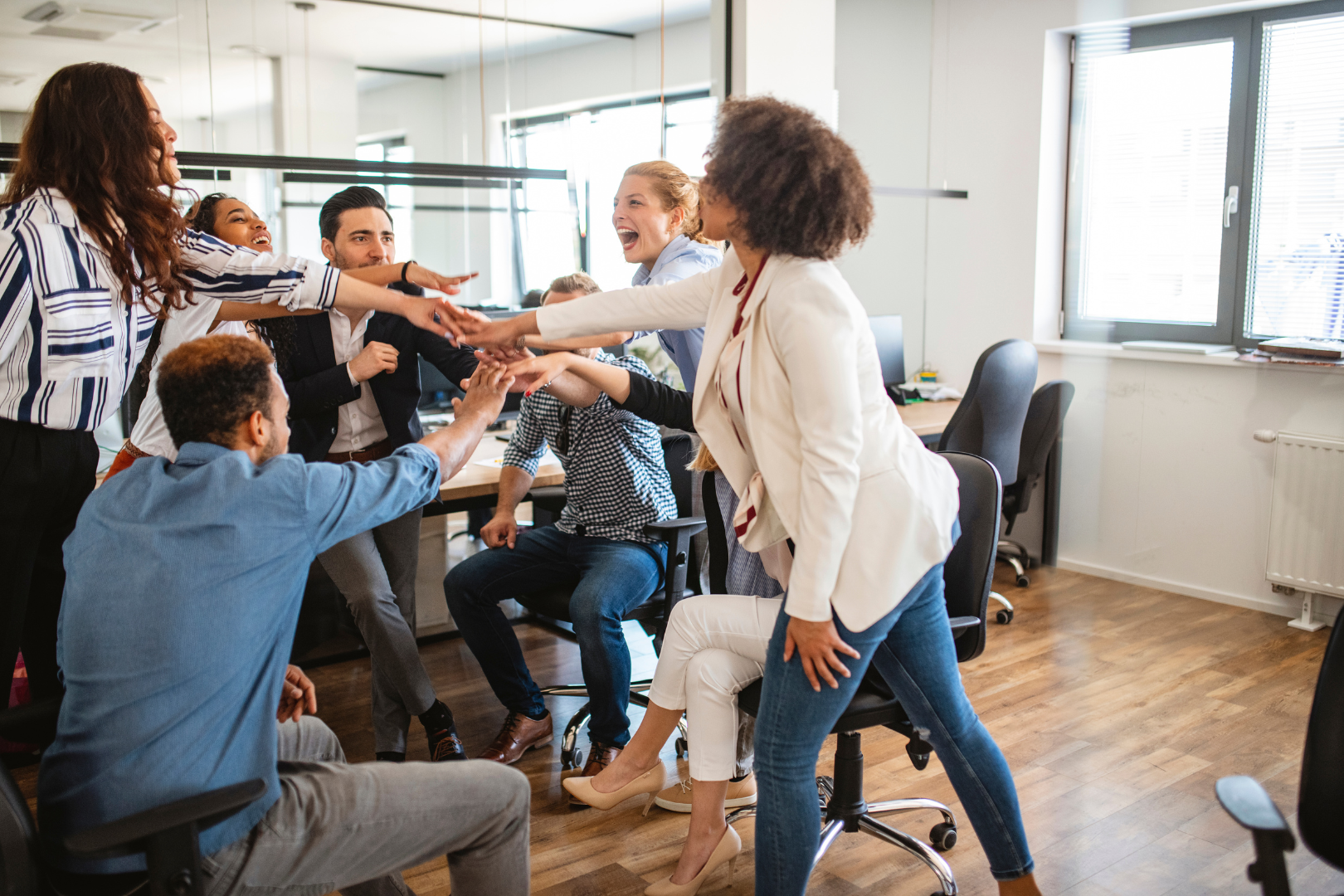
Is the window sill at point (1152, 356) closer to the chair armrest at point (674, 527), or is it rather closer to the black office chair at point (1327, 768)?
the chair armrest at point (674, 527)

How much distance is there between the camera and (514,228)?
189 inches

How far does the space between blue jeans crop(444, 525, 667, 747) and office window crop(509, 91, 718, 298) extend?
2.10 meters

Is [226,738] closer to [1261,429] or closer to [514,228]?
[514,228]

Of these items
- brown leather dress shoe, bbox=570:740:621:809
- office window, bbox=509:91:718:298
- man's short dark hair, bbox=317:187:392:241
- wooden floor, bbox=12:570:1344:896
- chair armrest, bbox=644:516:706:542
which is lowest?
wooden floor, bbox=12:570:1344:896

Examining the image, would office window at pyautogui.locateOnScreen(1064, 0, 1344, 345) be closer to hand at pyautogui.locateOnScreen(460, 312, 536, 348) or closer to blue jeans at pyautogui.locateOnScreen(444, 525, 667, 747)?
blue jeans at pyautogui.locateOnScreen(444, 525, 667, 747)

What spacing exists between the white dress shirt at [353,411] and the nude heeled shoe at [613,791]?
3.24 ft

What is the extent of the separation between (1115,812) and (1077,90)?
132 inches

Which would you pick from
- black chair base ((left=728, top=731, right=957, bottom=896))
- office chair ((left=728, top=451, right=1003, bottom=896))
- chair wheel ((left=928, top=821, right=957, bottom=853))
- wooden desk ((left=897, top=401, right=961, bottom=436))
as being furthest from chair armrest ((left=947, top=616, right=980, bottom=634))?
wooden desk ((left=897, top=401, right=961, bottom=436))

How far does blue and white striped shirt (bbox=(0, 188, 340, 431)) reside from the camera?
6.00 ft

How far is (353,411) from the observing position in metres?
Answer: 2.64

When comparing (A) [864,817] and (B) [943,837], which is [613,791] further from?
(B) [943,837]

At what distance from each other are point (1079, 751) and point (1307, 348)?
6.57ft

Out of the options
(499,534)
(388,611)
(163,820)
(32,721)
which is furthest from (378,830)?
(499,534)

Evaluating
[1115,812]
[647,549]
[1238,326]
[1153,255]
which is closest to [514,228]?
[647,549]
